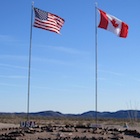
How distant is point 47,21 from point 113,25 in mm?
4986

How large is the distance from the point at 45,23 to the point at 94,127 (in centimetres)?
812

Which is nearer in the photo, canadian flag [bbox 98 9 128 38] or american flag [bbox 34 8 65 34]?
american flag [bbox 34 8 65 34]

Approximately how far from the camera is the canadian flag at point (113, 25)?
32.7 metres

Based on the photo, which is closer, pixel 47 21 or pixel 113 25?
pixel 47 21

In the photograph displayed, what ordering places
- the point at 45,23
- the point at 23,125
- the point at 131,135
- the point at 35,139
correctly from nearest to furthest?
1. the point at 35,139
2. the point at 131,135
3. the point at 23,125
4. the point at 45,23

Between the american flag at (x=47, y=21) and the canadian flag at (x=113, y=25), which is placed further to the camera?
the canadian flag at (x=113, y=25)

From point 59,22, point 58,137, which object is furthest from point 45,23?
point 58,137

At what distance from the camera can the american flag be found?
1233 inches

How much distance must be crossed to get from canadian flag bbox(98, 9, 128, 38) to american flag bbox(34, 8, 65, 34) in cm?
331

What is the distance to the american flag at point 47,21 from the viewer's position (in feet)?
103

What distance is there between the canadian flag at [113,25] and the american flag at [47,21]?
3.31 meters

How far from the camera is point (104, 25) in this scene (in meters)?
32.8

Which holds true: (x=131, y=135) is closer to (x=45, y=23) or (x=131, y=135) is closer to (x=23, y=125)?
(x=23, y=125)

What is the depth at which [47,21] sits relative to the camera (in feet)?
103
